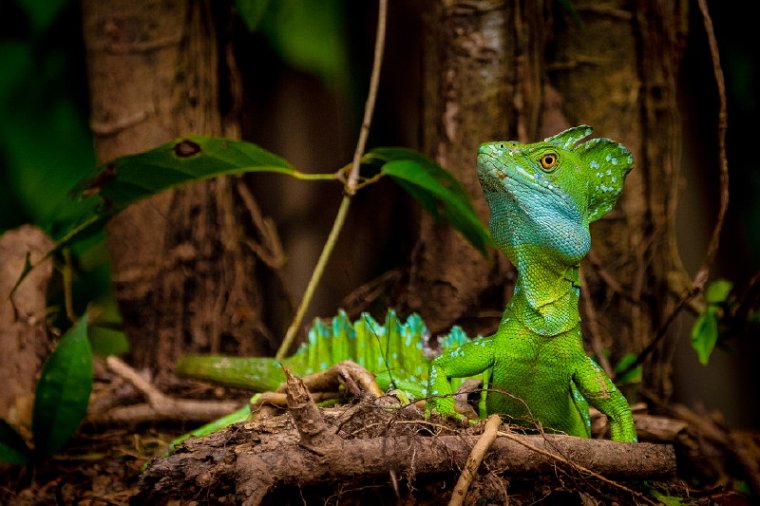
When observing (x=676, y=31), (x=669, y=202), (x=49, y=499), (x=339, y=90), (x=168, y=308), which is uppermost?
(x=676, y=31)

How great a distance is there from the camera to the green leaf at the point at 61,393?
95.7 inches

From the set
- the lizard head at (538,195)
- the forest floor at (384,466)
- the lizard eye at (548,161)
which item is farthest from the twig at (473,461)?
the lizard eye at (548,161)

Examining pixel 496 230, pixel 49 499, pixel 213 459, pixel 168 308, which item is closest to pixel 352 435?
pixel 213 459

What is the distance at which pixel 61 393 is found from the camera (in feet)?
8.01

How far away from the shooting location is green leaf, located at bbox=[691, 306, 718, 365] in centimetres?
288

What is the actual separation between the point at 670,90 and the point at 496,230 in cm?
179

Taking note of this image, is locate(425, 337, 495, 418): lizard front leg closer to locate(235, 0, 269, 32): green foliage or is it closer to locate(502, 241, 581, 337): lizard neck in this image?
locate(502, 241, 581, 337): lizard neck

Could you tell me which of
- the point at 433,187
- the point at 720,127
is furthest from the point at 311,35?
the point at 720,127

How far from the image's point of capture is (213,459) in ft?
5.53

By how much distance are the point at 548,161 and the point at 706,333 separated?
144cm

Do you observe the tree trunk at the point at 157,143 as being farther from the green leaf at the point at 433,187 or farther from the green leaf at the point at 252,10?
the green leaf at the point at 433,187

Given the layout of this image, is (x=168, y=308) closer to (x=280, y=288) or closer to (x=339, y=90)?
(x=280, y=288)

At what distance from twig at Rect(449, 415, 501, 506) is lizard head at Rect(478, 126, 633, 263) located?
1.65 ft

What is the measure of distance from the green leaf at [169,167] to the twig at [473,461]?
1514 mm
